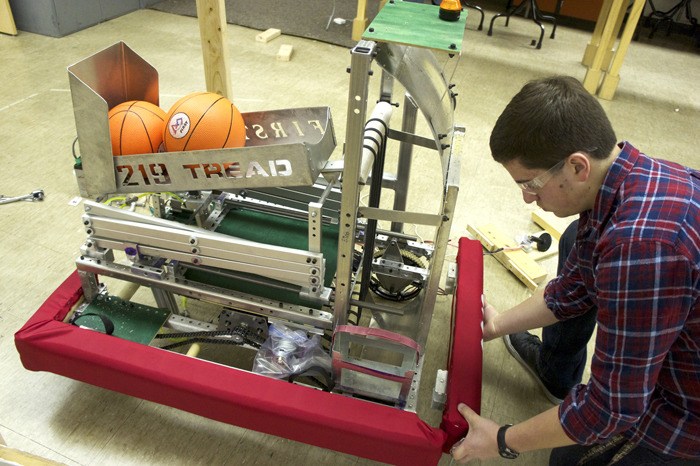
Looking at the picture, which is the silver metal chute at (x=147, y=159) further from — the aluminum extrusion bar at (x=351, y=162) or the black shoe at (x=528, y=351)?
the black shoe at (x=528, y=351)

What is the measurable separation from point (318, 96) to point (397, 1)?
2.69 metres

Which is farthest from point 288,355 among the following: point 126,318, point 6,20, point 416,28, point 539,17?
point 539,17

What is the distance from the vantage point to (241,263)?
6.66ft

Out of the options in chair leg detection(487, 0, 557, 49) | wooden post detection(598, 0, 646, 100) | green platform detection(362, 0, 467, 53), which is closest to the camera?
green platform detection(362, 0, 467, 53)

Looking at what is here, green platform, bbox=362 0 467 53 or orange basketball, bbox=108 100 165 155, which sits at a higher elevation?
green platform, bbox=362 0 467 53

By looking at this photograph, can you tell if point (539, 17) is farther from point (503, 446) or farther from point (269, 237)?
point (503, 446)

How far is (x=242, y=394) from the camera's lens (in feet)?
6.18

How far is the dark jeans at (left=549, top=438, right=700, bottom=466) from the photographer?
1628mm

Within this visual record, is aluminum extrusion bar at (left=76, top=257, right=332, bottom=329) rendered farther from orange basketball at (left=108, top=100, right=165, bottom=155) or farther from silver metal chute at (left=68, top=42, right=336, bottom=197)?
orange basketball at (left=108, top=100, right=165, bottom=155)

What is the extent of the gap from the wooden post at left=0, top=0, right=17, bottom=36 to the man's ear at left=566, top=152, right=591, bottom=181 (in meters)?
6.19

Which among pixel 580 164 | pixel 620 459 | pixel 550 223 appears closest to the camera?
pixel 580 164

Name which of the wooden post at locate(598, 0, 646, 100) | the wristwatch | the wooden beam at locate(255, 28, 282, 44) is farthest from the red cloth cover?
the wooden beam at locate(255, 28, 282, 44)

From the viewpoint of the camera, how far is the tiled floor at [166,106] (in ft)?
7.04

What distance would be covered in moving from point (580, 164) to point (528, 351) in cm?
136
